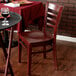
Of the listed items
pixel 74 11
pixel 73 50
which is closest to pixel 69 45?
pixel 73 50

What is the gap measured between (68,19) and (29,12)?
1.11m

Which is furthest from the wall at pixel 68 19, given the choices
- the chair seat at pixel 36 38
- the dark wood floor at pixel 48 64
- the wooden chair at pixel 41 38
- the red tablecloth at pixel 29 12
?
the chair seat at pixel 36 38

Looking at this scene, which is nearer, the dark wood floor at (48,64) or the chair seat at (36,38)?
the chair seat at (36,38)

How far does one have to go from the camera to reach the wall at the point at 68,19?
3.25 m

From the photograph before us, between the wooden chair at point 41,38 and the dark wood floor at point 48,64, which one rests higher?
the wooden chair at point 41,38

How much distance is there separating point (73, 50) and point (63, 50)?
0.20 meters

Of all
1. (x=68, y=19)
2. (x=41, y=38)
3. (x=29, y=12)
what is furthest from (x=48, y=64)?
(x=68, y=19)

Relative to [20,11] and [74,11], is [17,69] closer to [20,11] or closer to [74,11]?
[20,11]

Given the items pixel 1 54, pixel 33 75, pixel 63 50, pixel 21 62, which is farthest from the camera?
pixel 63 50

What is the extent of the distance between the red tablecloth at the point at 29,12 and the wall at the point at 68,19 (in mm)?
650

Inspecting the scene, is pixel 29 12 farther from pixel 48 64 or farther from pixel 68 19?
pixel 68 19

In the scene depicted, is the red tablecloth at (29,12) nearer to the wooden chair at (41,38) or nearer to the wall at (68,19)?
the wooden chair at (41,38)

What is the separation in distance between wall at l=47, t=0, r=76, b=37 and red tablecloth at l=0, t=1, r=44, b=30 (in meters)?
0.65

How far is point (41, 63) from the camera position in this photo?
2.50 metres
